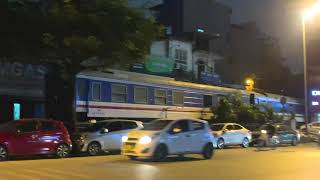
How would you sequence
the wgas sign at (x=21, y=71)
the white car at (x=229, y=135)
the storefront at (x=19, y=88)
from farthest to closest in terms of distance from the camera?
1. the white car at (x=229, y=135)
2. the storefront at (x=19, y=88)
3. the wgas sign at (x=21, y=71)

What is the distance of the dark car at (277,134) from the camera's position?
118 feet

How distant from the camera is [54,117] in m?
30.7

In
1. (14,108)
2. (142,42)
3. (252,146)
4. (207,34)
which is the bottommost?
(252,146)

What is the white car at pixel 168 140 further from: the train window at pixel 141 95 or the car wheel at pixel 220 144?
the train window at pixel 141 95

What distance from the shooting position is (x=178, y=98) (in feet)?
141

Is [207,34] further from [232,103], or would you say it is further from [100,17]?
[100,17]

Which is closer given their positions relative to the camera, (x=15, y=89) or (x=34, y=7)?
(x=34, y=7)

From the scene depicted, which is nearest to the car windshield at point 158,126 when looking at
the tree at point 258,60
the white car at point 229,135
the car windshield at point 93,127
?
the car windshield at point 93,127

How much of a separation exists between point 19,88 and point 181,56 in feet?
82.7

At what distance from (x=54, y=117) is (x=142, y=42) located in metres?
6.07

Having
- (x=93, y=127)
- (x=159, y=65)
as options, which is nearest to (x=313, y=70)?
(x=159, y=65)

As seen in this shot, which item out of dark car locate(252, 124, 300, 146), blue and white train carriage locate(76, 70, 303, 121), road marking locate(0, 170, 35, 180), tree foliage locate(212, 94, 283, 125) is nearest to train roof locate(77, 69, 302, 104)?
blue and white train carriage locate(76, 70, 303, 121)

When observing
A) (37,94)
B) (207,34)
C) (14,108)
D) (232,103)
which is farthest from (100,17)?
(207,34)

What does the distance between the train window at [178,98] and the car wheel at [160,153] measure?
763 inches
